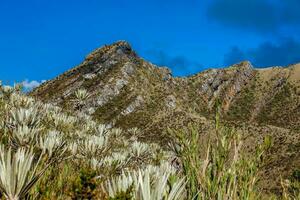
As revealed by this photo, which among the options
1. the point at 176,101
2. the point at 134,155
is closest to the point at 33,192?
the point at 134,155

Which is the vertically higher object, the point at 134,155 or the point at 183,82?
the point at 183,82

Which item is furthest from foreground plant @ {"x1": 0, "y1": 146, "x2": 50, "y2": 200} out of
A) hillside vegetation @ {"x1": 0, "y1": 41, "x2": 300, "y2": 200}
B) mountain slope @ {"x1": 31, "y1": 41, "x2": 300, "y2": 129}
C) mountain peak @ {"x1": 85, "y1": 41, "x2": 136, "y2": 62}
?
mountain peak @ {"x1": 85, "y1": 41, "x2": 136, "y2": 62}

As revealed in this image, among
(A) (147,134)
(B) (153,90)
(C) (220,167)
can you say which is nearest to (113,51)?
(B) (153,90)

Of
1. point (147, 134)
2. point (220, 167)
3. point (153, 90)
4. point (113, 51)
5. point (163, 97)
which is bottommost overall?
point (220, 167)

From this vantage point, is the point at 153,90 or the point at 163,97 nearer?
the point at 163,97

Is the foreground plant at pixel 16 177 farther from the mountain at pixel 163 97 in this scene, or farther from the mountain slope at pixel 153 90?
the mountain slope at pixel 153 90

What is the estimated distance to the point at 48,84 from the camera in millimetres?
120500

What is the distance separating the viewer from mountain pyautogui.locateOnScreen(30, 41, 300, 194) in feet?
264

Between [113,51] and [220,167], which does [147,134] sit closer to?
[113,51]

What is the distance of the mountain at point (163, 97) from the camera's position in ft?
264

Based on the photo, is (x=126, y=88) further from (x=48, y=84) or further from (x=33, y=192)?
(x=33, y=192)

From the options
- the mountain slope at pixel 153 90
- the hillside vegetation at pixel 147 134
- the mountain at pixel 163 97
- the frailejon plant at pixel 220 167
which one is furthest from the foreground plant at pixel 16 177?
the mountain slope at pixel 153 90

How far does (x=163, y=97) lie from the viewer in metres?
103

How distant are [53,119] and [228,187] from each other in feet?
48.5
